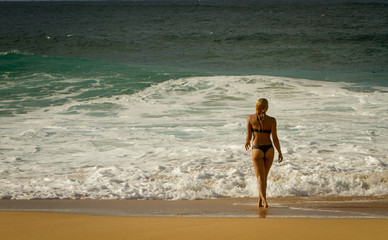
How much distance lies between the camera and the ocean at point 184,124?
22.7 ft

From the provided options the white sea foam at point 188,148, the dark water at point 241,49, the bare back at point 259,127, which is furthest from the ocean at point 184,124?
the bare back at point 259,127

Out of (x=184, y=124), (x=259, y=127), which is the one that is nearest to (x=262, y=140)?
(x=259, y=127)

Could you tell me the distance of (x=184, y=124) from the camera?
11.4 m

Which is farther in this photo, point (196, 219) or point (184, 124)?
point (184, 124)

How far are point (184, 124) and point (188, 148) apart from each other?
237 centimetres

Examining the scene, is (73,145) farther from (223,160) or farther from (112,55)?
(112,55)

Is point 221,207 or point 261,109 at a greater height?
point 261,109

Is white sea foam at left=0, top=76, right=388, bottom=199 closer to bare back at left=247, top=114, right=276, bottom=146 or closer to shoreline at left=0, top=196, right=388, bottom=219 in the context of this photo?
shoreline at left=0, top=196, right=388, bottom=219

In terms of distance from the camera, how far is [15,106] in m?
14.6

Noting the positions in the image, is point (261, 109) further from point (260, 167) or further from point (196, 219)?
point (196, 219)

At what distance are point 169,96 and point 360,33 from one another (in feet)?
93.6

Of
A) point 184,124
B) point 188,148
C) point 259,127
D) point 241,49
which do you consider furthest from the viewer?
point 241,49

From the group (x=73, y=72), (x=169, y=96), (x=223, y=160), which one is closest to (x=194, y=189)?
(x=223, y=160)

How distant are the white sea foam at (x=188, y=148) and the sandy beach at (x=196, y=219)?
461 mm
